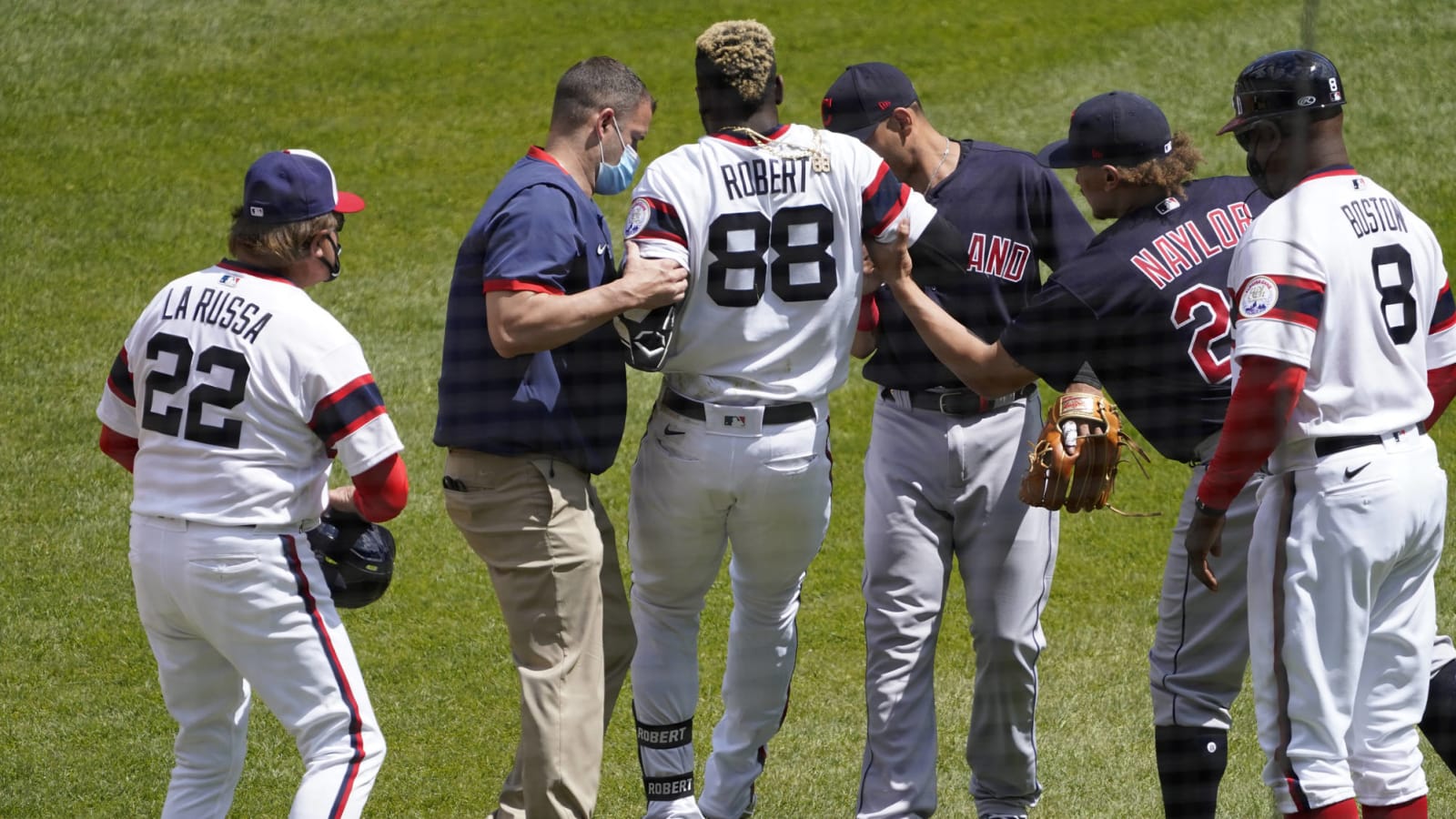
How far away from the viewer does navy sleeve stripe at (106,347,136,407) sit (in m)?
3.31

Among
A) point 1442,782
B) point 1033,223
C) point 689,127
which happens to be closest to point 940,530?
point 1033,223

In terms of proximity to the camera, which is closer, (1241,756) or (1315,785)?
(1315,785)

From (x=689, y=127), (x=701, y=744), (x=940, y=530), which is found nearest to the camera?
(x=940, y=530)

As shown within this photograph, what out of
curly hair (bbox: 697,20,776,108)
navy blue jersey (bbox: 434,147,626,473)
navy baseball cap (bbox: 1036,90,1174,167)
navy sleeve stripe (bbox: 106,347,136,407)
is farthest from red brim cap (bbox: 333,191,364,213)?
navy baseball cap (bbox: 1036,90,1174,167)

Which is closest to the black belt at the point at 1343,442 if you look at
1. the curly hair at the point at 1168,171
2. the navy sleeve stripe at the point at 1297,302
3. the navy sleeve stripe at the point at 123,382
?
the navy sleeve stripe at the point at 1297,302

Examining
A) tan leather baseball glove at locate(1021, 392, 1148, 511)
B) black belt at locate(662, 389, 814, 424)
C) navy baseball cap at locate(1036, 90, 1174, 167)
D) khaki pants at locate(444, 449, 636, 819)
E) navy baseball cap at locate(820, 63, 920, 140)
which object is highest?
navy baseball cap at locate(820, 63, 920, 140)

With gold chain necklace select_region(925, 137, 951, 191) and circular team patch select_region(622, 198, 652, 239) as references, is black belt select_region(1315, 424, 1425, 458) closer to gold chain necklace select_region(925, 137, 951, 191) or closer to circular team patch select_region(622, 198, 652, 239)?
gold chain necklace select_region(925, 137, 951, 191)

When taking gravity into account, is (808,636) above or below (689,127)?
below

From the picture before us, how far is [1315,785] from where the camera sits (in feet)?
10.1

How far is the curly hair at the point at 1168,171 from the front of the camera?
362 centimetres

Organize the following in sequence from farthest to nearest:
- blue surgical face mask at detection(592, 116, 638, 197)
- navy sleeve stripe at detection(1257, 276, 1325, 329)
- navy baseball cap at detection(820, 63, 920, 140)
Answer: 1. navy baseball cap at detection(820, 63, 920, 140)
2. blue surgical face mask at detection(592, 116, 638, 197)
3. navy sleeve stripe at detection(1257, 276, 1325, 329)

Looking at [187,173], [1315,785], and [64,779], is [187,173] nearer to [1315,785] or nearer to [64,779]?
[64,779]

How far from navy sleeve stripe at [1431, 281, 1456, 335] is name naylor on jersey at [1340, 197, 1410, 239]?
10.2 inches

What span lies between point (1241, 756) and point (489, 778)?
7.21 feet
